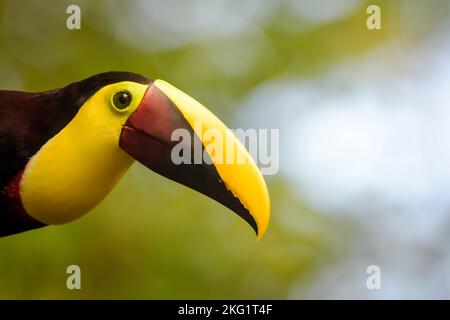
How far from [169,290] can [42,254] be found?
521mm

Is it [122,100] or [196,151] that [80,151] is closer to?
[122,100]

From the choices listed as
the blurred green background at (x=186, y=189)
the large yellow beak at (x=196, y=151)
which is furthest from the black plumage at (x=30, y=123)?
the blurred green background at (x=186, y=189)

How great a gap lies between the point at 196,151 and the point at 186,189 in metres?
0.70

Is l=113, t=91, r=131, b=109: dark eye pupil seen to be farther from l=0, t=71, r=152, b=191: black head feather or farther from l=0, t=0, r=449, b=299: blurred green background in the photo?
l=0, t=0, r=449, b=299: blurred green background

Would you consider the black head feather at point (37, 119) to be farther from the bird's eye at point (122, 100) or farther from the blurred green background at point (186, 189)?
the blurred green background at point (186, 189)

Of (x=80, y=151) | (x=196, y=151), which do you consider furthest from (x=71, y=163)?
(x=196, y=151)

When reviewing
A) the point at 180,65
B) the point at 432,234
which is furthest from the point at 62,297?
the point at 432,234

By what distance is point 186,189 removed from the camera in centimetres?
271

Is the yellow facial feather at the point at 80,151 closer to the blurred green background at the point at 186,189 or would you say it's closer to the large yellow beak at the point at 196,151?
the large yellow beak at the point at 196,151

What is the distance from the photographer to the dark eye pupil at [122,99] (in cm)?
205

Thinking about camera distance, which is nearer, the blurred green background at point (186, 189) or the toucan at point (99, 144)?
the toucan at point (99, 144)

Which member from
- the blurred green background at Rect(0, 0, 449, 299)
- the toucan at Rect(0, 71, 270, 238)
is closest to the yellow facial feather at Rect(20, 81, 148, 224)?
the toucan at Rect(0, 71, 270, 238)

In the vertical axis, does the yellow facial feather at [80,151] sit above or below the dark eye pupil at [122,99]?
below

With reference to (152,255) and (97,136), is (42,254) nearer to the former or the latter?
(152,255)
